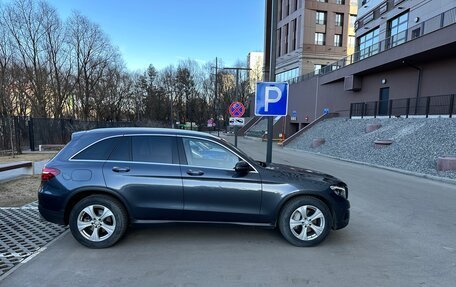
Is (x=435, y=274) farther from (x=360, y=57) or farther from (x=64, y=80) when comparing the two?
(x=64, y=80)

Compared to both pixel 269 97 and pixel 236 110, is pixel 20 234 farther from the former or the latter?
pixel 236 110

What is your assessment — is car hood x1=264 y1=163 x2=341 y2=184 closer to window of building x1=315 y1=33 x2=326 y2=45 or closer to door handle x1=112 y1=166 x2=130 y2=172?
door handle x1=112 y1=166 x2=130 y2=172

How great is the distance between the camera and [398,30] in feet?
93.4

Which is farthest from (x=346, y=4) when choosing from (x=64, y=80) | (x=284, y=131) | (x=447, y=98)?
(x=64, y=80)

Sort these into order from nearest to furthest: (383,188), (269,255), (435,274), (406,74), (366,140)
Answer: (435,274) < (269,255) < (383,188) < (366,140) < (406,74)

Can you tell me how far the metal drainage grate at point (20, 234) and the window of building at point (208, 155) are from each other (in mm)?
2542

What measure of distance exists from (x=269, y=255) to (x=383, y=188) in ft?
21.2

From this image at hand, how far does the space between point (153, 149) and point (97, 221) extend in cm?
129

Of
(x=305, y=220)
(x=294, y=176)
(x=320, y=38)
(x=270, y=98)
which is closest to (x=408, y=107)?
(x=270, y=98)

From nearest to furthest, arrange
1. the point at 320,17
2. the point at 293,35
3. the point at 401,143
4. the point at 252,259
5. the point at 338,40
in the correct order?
the point at 252,259 < the point at 401,143 < the point at 320,17 < the point at 338,40 < the point at 293,35

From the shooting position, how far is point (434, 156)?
43.3 ft

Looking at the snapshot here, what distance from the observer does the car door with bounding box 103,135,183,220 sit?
438cm

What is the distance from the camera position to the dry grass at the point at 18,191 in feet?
22.3

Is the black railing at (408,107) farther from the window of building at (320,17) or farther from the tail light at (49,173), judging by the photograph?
the window of building at (320,17)
